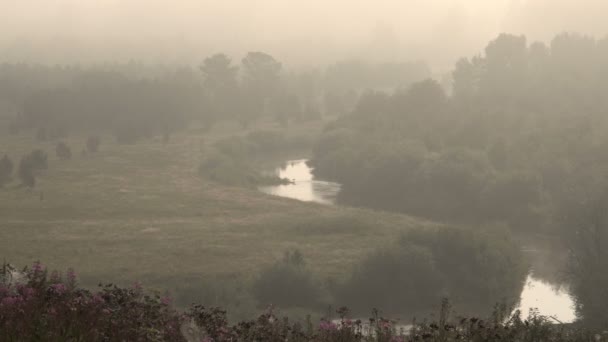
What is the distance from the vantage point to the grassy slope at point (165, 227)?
52.8 meters

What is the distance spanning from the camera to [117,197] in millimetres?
77750

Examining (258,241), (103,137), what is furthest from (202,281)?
(103,137)

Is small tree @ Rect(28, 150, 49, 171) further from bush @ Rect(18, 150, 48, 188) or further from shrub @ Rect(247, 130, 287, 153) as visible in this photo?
shrub @ Rect(247, 130, 287, 153)

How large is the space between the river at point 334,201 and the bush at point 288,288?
1355cm

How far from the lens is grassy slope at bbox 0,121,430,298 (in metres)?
52.8

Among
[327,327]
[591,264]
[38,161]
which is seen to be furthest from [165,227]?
[327,327]

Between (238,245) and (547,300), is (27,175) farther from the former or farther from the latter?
(547,300)


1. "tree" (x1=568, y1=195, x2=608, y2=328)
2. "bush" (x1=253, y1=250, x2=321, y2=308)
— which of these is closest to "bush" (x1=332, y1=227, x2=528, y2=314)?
"bush" (x1=253, y1=250, x2=321, y2=308)

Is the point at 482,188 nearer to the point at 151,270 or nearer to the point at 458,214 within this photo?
the point at 458,214

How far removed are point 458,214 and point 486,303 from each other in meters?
29.5

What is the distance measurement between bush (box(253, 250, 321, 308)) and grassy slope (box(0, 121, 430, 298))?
299 cm

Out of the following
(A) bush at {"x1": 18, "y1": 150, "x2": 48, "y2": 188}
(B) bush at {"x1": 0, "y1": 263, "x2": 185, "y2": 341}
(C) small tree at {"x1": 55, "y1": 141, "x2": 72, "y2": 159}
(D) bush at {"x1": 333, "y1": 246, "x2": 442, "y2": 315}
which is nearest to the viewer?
(B) bush at {"x1": 0, "y1": 263, "x2": 185, "y2": 341}

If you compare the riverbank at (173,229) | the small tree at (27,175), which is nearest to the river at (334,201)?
the riverbank at (173,229)

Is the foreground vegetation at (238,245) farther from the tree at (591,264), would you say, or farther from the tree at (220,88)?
the tree at (220,88)
